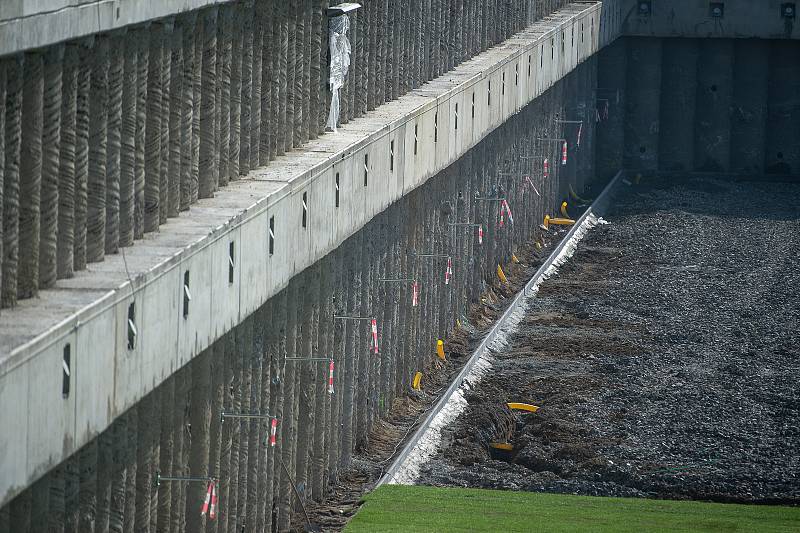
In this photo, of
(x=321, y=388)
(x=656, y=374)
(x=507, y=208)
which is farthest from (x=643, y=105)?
(x=321, y=388)

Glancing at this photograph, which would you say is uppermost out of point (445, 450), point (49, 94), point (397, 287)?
point (49, 94)

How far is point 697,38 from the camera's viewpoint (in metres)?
47.0

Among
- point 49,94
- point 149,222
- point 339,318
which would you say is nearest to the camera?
point 49,94

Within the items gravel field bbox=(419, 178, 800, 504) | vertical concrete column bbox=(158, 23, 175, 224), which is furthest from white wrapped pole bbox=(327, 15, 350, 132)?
vertical concrete column bbox=(158, 23, 175, 224)

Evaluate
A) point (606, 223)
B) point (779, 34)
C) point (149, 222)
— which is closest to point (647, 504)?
point (149, 222)

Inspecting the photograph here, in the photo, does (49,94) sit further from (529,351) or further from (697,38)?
(697,38)

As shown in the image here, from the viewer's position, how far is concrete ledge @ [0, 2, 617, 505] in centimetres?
1026

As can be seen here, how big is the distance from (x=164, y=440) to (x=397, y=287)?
10611 mm

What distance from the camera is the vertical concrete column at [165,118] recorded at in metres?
14.6

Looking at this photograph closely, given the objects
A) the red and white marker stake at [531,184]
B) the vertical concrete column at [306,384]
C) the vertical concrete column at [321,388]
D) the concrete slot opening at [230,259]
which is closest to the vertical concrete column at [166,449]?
the concrete slot opening at [230,259]

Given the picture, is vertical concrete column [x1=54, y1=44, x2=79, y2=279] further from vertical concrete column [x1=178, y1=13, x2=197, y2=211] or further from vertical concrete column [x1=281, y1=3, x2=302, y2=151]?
vertical concrete column [x1=281, y1=3, x2=302, y2=151]

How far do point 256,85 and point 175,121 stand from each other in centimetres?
268

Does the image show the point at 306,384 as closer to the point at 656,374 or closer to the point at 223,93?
the point at 223,93

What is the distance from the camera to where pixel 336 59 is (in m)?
21.0
